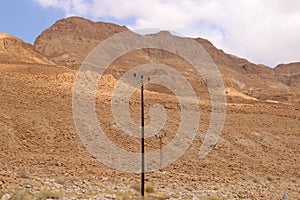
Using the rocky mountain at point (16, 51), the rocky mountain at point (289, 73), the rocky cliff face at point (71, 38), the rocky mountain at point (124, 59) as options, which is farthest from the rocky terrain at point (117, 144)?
the rocky mountain at point (289, 73)

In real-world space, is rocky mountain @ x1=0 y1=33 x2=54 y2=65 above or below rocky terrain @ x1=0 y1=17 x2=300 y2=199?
above

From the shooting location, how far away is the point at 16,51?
177 feet

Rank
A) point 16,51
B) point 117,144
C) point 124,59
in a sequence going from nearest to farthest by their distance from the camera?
point 117,144 → point 16,51 → point 124,59

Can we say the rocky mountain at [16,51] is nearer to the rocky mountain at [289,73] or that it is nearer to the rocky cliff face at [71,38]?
the rocky cliff face at [71,38]

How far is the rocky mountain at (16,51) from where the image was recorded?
51125 mm

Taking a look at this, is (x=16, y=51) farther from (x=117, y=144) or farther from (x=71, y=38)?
(x=71, y=38)

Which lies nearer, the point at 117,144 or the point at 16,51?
→ the point at 117,144

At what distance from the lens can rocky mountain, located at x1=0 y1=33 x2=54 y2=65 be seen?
51.1 meters

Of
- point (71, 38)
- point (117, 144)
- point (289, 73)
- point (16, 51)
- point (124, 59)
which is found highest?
point (71, 38)

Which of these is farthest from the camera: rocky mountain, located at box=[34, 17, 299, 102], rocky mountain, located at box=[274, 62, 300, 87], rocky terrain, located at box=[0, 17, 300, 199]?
rocky mountain, located at box=[274, 62, 300, 87]

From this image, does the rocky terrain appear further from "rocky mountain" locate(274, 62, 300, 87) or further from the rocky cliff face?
"rocky mountain" locate(274, 62, 300, 87)

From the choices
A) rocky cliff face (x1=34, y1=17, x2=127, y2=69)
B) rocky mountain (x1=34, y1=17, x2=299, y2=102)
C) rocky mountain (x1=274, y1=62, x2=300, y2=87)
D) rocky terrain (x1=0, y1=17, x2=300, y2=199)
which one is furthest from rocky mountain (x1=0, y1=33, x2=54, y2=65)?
rocky mountain (x1=274, y1=62, x2=300, y2=87)

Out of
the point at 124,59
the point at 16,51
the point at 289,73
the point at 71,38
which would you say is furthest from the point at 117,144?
the point at 289,73

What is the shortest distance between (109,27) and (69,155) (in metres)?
120
